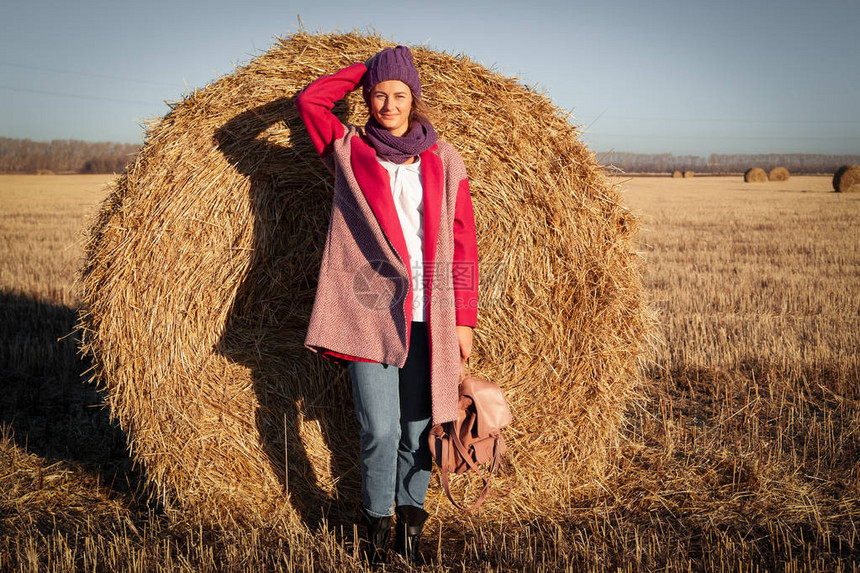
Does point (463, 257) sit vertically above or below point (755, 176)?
below

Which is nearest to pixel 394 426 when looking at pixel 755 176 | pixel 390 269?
pixel 390 269

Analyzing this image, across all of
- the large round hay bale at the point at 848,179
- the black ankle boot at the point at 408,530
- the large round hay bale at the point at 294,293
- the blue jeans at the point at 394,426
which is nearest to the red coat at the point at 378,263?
the blue jeans at the point at 394,426

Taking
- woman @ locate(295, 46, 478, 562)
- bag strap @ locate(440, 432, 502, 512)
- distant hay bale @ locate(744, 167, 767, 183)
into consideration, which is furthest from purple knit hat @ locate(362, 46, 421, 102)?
distant hay bale @ locate(744, 167, 767, 183)

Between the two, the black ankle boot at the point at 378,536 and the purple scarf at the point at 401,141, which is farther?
the black ankle boot at the point at 378,536

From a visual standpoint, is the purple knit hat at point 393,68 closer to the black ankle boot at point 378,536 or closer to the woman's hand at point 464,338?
the woman's hand at point 464,338

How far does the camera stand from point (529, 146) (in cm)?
335

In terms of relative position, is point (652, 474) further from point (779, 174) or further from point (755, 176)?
point (779, 174)

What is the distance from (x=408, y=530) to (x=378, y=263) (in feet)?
4.05

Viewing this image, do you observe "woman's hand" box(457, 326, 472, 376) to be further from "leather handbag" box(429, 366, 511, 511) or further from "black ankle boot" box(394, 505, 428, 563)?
"black ankle boot" box(394, 505, 428, 563)

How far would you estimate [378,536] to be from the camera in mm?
2686

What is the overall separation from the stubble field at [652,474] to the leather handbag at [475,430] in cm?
41

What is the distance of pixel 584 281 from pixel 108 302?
253cm

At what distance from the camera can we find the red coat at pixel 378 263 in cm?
252

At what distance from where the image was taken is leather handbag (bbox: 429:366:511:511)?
2795mm
